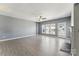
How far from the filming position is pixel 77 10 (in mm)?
2262

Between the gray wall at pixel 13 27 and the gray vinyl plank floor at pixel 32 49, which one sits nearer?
the gray vinyl plank floor at pixel 32 49

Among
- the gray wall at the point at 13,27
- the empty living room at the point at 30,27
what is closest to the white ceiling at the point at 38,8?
the empty living room at the point at 30,27

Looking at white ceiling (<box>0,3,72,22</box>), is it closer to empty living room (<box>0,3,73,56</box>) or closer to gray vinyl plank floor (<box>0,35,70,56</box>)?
empty living room (<box>0,3,73,56</box>)

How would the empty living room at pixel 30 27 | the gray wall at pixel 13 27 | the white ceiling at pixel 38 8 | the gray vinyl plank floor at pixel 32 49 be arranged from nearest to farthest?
1. the gray vinyl plank floor at pixel 32 49
2. the white ceiling at pixel 38 8
3. the empty living room at pixel 30 27
4. the gray wall at pixel 13 27

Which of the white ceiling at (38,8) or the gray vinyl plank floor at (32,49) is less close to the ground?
the white ceiling at (38,8)

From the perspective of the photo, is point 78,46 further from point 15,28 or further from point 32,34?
point 32,34

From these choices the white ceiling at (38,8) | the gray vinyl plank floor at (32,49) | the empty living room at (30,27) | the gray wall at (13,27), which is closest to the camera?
the gray vinyl plank floor at (32,49)

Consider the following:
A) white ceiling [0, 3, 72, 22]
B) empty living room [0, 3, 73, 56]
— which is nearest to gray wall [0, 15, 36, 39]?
empty living room [0, 3, 73, 56]

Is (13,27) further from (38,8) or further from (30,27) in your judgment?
(38,8)

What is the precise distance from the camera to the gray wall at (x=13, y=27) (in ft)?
18.8

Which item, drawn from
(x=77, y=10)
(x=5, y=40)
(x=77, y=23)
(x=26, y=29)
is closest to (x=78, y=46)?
(x=77, y=23)

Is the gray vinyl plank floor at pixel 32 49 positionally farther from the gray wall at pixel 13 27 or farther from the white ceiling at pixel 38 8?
the white ceiling at pixel 38 8

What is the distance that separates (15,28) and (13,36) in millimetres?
595

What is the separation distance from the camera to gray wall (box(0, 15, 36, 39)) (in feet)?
18.8
